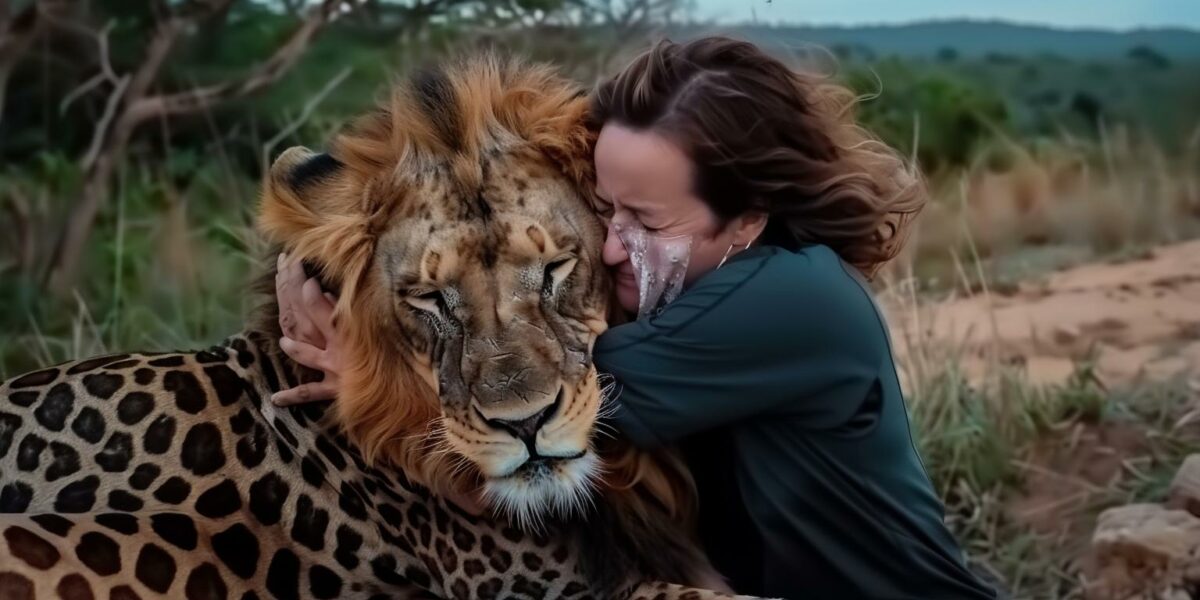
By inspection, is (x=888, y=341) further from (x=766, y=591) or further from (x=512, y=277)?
(x=512, y=277)

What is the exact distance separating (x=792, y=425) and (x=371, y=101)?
12.1 ft

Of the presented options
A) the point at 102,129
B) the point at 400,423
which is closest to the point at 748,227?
the point at 400,423

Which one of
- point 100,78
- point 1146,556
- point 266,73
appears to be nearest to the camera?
point 1146,556

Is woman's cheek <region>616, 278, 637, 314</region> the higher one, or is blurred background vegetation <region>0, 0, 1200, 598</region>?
woman's cheek <region>616, 278, 637, 314</region>

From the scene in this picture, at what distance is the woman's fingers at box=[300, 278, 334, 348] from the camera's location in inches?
127

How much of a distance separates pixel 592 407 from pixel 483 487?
321 mm

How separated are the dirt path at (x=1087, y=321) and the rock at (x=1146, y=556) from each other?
3.90 ft

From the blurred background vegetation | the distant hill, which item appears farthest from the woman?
the distant hill

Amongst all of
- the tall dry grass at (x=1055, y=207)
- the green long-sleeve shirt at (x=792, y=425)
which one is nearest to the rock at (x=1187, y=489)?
the tall dry grass at (x=1055, y=207)

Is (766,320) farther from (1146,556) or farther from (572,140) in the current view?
(1146,556)

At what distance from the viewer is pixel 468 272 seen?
3.00 m

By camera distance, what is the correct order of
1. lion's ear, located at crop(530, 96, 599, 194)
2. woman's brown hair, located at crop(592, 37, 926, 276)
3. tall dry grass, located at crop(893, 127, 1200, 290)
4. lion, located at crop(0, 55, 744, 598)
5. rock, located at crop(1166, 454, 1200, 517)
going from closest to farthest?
1. lion, located at crop(0, 55, 744, 598)
2. woman's brown hair, located at crop(592, 37, 926, 276)
3. lion's ear, located at crop(530, 96, 599, 194)
4. rock, located at crop(1166, 454, 1200, 517)
5. tall dry grass, located at crop(893, 127, 1200, 290)

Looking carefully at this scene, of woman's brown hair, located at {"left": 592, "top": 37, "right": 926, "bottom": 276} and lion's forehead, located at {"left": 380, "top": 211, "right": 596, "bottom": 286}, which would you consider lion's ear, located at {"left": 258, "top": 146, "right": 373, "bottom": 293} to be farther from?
woman's brown hair, located at {"left": 592, "top": 37, "right": 926, "bottom": 276}

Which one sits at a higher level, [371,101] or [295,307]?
[295,307]
